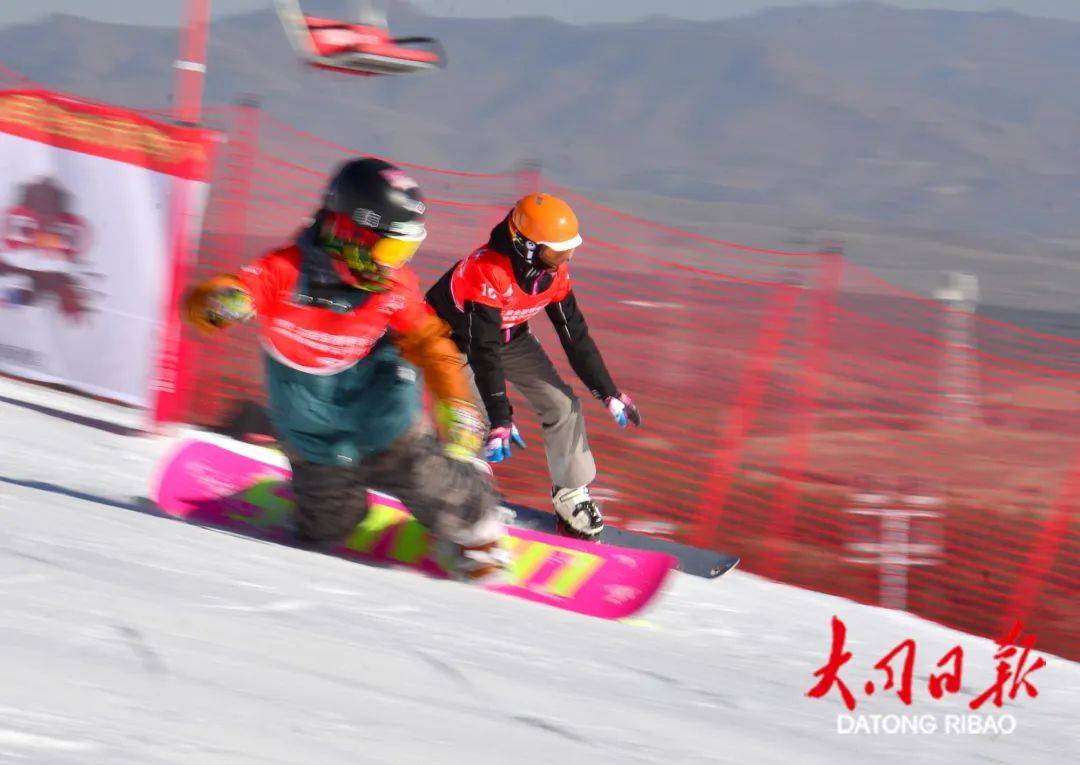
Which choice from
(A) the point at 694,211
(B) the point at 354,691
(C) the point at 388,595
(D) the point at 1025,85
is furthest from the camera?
(D) the point at 1025,85

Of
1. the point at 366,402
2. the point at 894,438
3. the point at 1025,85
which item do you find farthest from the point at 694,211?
the point at 1025,85

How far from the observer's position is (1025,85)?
8506cm

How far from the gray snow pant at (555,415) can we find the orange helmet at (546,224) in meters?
0.64

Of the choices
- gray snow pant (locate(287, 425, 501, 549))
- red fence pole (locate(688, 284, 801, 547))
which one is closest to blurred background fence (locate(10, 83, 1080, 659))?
red fence pole (locate(688, 284, 801, 547))

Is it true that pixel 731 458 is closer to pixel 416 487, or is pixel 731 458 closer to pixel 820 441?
pixel 820 441

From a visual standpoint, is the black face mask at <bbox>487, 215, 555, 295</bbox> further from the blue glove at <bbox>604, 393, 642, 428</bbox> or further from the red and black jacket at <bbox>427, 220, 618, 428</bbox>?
the blue glove at <bbox>604, 393, 642, 428</bbox>

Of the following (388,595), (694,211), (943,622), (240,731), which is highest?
(240,731)

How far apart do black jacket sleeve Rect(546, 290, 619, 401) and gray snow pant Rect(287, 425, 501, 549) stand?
150 cm

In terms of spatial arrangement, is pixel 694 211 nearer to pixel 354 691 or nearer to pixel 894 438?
pixel 894 438

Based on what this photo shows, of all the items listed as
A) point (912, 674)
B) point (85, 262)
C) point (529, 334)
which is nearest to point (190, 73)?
point (85, 262)

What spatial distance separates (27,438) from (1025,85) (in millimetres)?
85537

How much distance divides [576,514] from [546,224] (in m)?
1.36

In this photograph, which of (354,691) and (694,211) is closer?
(354,691)

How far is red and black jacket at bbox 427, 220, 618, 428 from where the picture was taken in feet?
20.1
